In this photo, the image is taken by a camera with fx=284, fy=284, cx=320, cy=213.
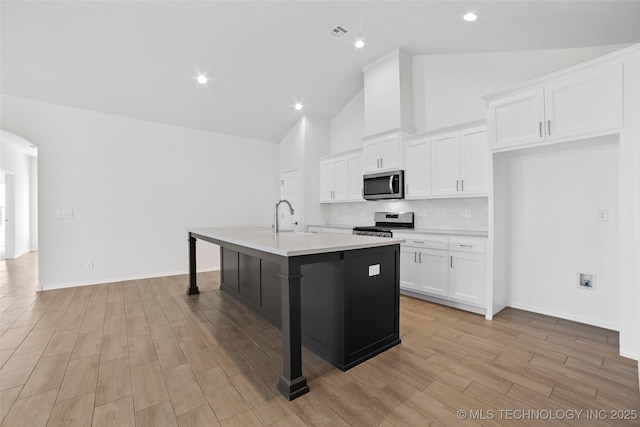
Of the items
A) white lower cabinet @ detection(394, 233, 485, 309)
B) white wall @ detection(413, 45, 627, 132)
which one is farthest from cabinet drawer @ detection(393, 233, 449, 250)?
white wall @ detection(413, 45, 627, 132)

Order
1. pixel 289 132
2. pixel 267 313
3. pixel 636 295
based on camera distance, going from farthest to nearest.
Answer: pixel 289 132 → pixel 267 313 → pixel 636 295

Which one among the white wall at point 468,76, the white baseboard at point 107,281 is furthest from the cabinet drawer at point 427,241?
the white baseboard at point 107,281

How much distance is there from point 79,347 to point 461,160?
454cm

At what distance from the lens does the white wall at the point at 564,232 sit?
2.85 m

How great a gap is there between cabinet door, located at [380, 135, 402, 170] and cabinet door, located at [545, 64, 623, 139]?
1.85 m

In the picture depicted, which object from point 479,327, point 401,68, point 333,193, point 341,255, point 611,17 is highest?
point 401,68

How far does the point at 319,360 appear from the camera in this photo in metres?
2.31

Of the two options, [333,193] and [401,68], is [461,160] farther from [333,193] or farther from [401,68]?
[333,193]

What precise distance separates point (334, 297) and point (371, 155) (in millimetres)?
3076

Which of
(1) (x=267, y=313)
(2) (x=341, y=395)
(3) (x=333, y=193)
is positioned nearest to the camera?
(2) (x=341, y=395)

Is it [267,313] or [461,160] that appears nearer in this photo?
[267,313]

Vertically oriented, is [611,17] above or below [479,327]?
above

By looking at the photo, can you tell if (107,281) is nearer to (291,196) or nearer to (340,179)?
(291,196)

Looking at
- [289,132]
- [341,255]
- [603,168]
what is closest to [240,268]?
[341,255]
